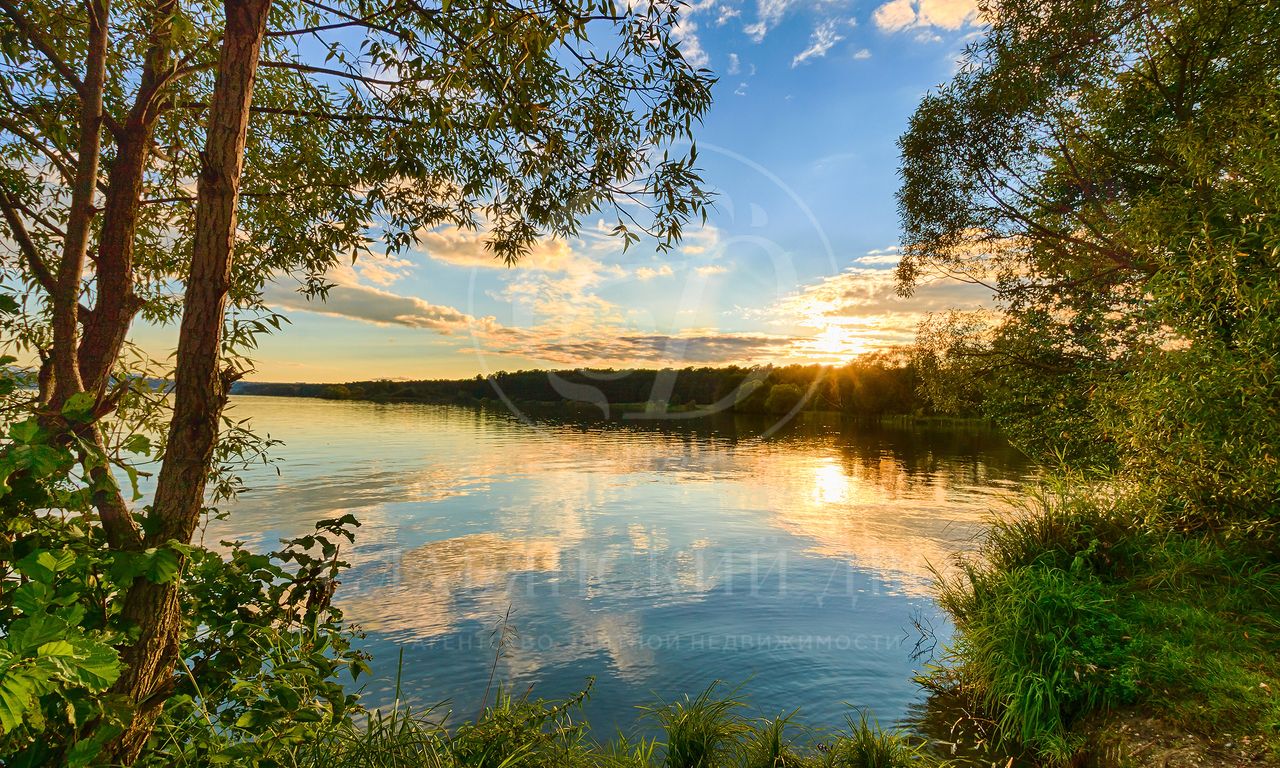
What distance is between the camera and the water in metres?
9.50

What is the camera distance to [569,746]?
16.2 feet

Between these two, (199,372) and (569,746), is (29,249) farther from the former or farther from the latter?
(569,746)

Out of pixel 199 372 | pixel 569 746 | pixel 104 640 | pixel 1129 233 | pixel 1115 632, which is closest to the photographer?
pixel 104 640

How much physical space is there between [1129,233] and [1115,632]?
5804mm

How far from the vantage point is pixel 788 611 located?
12.6m

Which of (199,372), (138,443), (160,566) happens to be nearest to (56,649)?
(160,566)

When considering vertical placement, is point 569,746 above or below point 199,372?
below

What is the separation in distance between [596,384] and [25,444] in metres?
120

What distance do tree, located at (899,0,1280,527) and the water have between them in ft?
16.5

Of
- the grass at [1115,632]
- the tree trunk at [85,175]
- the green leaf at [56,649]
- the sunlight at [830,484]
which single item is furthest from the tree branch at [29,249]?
the sunlight at [830,484]

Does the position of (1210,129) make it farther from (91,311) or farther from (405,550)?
(405,550)

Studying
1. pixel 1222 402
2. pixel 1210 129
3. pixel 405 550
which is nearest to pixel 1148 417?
pixel 1222 402

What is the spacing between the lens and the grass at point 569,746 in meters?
4.00

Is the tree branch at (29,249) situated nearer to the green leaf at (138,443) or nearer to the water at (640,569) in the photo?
the water at (640,569)
